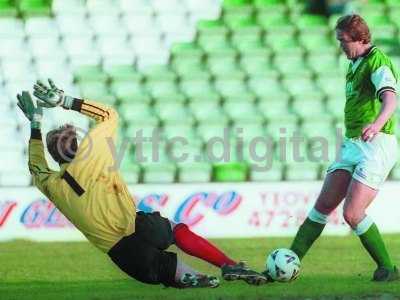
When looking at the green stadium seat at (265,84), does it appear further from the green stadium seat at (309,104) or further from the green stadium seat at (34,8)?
the green stadium seat at (34,8)

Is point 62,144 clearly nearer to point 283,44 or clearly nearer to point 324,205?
point 324,205

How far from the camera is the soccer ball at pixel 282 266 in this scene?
8109mm

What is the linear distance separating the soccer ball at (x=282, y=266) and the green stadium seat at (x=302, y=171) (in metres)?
6.86

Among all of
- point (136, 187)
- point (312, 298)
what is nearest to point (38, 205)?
point (136, 187)

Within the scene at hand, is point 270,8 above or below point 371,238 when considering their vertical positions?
above

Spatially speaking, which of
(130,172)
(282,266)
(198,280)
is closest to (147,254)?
(198,280)

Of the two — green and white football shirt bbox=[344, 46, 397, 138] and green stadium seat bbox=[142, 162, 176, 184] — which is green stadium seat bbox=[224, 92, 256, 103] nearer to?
green stadium seat bbox=[142, 162, 176, 184]

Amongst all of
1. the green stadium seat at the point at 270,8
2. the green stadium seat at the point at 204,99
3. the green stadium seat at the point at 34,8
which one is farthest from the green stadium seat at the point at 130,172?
the green stadium seat at the point at 270,8

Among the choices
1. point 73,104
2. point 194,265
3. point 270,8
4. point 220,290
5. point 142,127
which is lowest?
point 194,265

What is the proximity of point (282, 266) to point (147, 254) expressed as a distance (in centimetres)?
111

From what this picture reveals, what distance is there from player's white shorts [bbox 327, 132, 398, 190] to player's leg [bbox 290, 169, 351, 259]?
0.30ft

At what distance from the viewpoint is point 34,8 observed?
17.6 meters

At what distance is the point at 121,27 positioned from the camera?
1775 cm

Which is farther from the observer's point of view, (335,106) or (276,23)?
(276,23)
